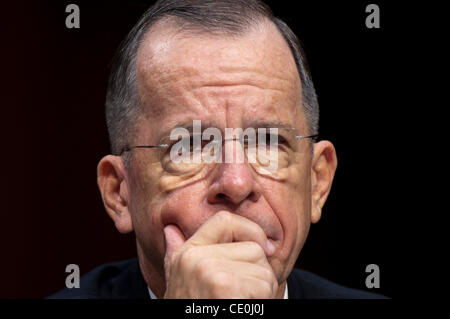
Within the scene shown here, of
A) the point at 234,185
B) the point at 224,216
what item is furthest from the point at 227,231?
the point at 234,185

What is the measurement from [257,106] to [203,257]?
65 cm

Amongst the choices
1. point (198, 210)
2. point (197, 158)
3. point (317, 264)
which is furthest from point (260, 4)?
point (317, 264)

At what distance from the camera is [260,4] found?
255 centimetres

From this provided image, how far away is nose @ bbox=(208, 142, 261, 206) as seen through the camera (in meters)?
2.04

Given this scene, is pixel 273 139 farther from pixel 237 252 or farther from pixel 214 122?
pixel 237 252

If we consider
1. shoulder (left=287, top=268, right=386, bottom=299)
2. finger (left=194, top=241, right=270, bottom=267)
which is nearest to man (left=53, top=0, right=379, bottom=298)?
finger (left=194, top=241, right=270, bottom=267)

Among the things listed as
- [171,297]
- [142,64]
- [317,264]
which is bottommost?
[317,264]

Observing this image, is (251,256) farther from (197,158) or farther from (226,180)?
(197,158)

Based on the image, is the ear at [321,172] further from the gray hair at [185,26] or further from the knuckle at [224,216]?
the knuckle at [224,216]

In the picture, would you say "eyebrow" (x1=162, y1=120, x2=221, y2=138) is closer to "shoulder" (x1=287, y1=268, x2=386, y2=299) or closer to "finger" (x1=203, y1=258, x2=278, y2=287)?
"finger" (x1=203, y1=258, x2=278, y2=287)

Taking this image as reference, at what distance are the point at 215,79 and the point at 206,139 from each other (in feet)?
0.75

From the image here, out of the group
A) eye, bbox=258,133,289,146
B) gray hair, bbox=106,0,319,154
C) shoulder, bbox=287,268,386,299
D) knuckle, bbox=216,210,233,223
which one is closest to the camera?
knuckle, bbox=216,210,233,223

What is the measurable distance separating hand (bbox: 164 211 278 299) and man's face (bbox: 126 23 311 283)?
0.31 feet

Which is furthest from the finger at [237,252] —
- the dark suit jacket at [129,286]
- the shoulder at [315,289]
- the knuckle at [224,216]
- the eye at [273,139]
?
the shoulder at [315,289]
